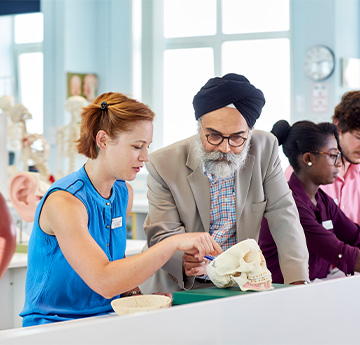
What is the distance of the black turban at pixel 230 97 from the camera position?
2105mm

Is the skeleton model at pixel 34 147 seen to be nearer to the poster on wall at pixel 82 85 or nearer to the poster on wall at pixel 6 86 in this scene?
the poster on wall at pixel 82 85

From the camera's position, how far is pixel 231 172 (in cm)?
215

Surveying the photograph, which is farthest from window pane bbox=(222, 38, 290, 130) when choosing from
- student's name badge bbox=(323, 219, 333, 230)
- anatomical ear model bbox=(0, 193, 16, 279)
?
anatomical ear model bbox=(0, 193, 16, 279)

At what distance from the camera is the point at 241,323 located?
42.1 inches

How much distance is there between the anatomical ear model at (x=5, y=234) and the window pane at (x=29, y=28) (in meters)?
7.99

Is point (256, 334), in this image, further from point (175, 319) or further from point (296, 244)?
point (296, 244)

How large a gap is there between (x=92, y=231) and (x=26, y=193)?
5.80 feet

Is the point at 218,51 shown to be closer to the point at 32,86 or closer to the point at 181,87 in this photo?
the point at 181,87

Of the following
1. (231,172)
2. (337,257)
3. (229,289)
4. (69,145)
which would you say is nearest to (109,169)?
(231,172)

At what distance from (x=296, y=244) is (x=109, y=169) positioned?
728 millimetres

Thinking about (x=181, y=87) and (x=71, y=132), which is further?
(x=181, y=87)

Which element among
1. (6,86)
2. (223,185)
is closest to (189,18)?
(6,86)

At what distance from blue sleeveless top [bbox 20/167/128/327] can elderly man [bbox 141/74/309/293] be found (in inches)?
11.5

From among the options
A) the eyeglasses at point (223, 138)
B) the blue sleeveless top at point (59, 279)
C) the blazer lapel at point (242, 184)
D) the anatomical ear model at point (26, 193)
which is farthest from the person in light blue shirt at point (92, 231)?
the anatomical ear model at point (26, 193)
